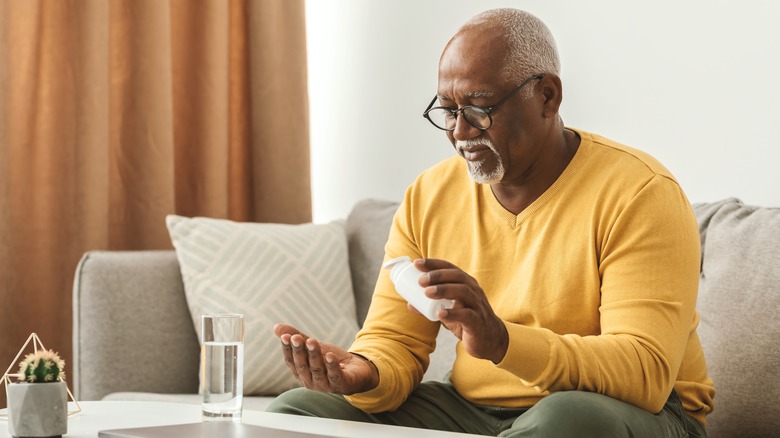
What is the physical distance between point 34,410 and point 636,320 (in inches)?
32.3

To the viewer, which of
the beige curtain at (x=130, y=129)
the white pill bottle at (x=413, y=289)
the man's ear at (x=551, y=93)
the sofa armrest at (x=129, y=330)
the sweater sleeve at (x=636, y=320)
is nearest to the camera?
the white pill bottle at (x=413, y=289)

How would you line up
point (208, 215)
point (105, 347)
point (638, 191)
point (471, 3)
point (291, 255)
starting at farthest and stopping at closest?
point (208, 215) → point (471, 3) → point (291, 255) → point (105, 347) → point (638, 191)

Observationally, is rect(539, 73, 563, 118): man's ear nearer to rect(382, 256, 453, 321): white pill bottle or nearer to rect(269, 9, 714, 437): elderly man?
rect(269, 9, 714, 437): elderly man

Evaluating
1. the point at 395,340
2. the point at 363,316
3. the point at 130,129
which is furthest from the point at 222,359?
the point at 130,129

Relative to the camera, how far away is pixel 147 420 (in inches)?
53.7

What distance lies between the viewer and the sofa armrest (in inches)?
87.8

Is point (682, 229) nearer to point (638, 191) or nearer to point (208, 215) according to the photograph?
point (638, 191)

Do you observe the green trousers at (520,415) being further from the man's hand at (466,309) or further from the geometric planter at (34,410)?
the geometric planter at (34,410)

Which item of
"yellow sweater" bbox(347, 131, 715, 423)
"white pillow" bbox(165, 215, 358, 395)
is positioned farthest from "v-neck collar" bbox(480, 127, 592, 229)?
"white pillow" bbox(165, 215, 358, 395)

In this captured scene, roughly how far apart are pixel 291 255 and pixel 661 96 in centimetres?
97

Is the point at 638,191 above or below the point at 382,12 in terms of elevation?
below

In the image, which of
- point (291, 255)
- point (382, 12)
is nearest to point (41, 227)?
point (291, 255)

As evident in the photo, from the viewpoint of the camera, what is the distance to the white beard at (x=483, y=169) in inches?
61.5

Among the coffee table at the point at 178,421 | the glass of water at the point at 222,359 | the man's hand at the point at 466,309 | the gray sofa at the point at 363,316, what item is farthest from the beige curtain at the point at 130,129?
the man's hand at the point at 466,309
